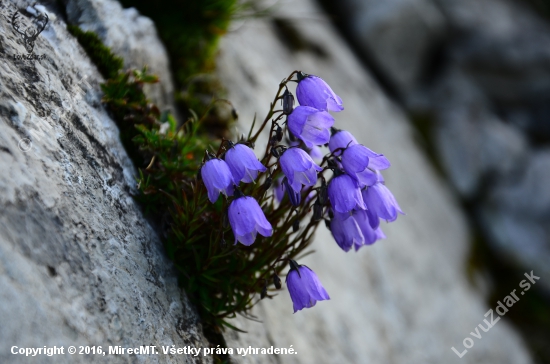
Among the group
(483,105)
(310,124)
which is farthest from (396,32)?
(310,124)

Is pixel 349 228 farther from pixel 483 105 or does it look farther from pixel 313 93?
pixel 483 105

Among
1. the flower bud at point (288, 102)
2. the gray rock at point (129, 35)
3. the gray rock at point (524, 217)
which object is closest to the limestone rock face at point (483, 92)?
the gray rock at point (524, 217)

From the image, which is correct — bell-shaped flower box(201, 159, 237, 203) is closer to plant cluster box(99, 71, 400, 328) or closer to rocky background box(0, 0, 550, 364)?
plant cluster box(99, 71, 400, 328)

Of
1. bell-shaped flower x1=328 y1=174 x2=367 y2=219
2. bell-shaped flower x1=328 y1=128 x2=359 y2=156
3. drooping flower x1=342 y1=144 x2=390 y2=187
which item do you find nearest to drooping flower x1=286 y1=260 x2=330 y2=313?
bell-shaped flower x1=328 y1=174 x2=367 y2=219

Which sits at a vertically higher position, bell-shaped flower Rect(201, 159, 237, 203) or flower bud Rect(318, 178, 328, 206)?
bell-shaped flower Rect(201, 159, 237, 203)

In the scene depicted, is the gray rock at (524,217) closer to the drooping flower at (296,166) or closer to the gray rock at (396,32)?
the gray rock at (396,32)

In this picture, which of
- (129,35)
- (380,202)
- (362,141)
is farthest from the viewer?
(362,141)
